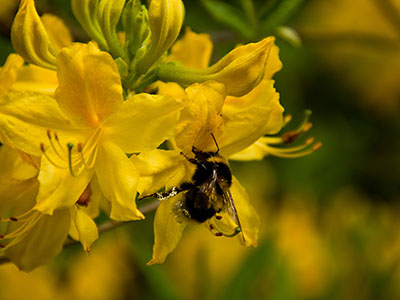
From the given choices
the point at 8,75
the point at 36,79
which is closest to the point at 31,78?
the point at 36,79

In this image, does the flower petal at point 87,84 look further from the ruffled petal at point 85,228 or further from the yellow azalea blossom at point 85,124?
the ruffled petal at point 85,228

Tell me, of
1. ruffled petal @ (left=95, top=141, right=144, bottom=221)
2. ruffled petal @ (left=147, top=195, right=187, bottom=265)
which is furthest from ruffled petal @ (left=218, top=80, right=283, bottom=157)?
ruffled petal @ (left=95, top=141, right=144, bottom=221)

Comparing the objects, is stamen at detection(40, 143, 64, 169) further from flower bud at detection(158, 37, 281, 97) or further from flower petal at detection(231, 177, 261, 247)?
flower petal at detection(231, 177, 261, 247)

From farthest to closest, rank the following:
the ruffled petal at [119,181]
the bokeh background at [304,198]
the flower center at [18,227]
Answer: the bokeh background at [304,198]
the flower center at [18,227]
the ruffled petal at [119,181]

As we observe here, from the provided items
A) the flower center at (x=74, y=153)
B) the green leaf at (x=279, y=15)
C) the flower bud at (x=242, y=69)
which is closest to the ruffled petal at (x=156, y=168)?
the flower center at (x=74, y=153)

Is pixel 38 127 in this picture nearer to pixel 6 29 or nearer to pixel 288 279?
pixel 6 29

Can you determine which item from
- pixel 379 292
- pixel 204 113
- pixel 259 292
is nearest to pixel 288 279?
pixel 259 292

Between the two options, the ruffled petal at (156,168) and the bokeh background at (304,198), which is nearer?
the ruffled petal at (156,168)
